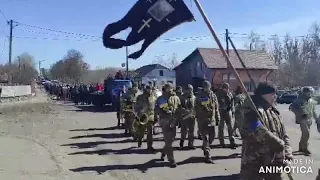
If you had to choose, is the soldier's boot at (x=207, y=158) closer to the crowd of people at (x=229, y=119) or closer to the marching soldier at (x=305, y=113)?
the crowd of people at (x=229, y=119)

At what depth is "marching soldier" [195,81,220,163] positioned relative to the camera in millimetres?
10506

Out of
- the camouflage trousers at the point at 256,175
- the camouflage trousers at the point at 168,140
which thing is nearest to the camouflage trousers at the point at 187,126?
the camouflage trousers at the point at 168,140

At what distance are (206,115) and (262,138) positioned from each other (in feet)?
18.7

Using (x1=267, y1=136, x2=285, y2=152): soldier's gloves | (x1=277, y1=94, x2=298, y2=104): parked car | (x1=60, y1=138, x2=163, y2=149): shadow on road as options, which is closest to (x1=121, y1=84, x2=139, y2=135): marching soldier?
(x1=60, y1=138, x2=163, y2=149): shadow on road

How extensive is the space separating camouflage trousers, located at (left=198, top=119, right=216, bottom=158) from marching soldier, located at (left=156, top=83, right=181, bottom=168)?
2.33 feet

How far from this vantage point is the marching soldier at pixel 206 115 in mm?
10506

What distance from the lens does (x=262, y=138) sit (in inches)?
202

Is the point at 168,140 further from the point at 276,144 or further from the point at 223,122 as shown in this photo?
the point at 276,144

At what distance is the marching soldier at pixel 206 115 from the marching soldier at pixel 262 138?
16.2ft

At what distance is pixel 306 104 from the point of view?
11.3 meters

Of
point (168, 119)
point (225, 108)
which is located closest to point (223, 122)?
point (225, 108)

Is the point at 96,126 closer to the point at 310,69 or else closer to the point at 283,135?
the point at 283,135

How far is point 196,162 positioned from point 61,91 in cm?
4753

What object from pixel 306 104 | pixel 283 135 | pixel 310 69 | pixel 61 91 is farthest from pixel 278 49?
pixel 283 135
